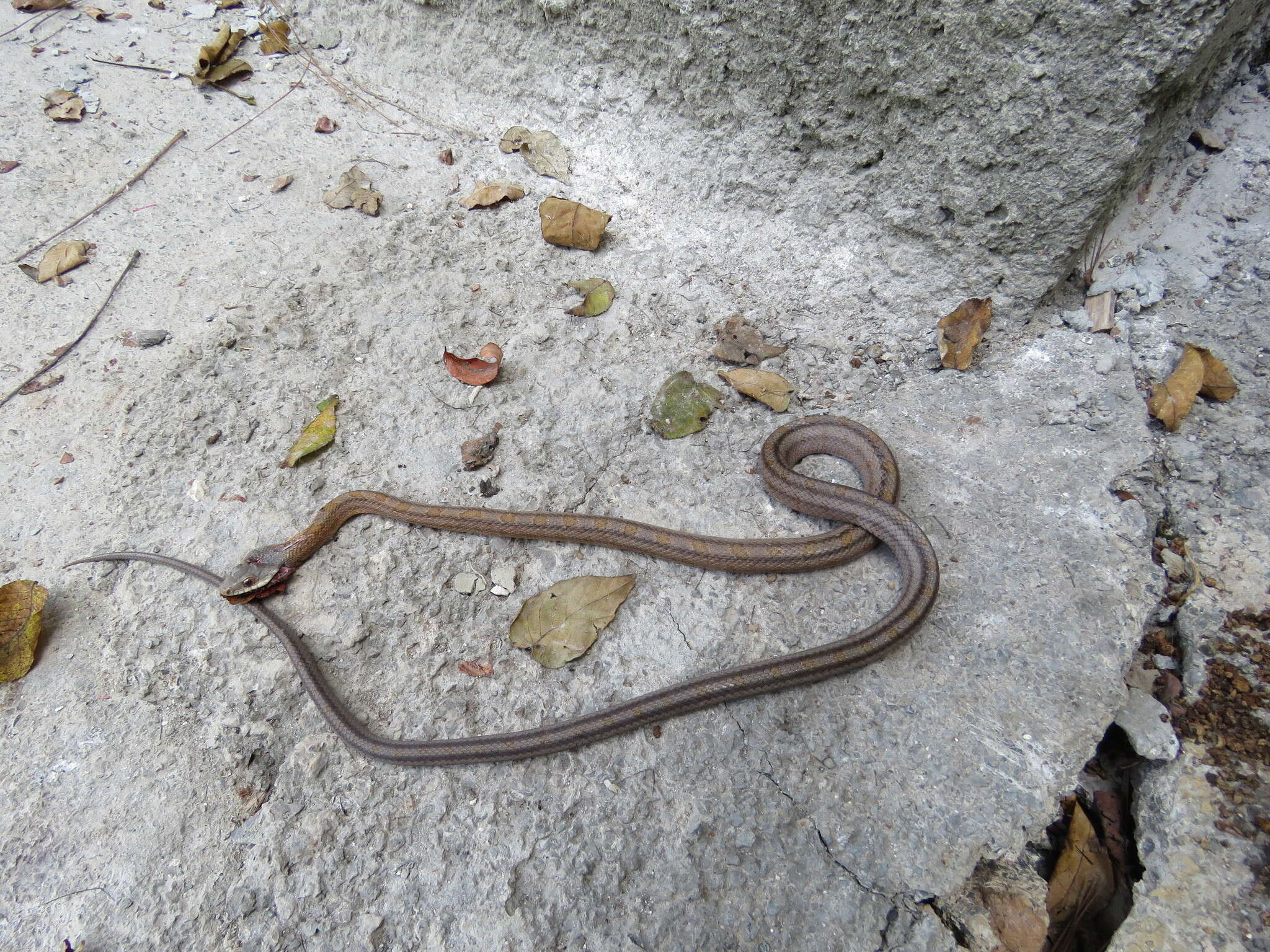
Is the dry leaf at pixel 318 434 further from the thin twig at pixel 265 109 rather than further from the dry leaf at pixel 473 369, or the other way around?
the thin twig at pixel 265 109

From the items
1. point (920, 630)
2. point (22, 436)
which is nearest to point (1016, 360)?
point (920, 630)

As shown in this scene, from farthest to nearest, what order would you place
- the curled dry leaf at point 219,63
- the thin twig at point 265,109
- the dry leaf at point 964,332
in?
1. the curled dry leaf at point 219,63
2. the thin twig at point 265,109
3. the dry leaf at point 964,332

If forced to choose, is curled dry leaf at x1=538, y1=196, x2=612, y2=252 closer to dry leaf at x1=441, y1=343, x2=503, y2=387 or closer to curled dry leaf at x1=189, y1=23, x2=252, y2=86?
dry leaf at x1=441, y1=343, x2=503, y2=387

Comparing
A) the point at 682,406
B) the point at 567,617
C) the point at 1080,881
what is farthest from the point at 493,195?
the point at 1080,881

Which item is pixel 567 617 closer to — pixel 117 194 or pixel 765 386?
pixel 765 386

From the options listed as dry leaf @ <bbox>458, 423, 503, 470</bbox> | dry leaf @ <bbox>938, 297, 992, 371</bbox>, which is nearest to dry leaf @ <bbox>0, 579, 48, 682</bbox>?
dry leaf @ <bbox>458, 423, 503, 470</bbox>

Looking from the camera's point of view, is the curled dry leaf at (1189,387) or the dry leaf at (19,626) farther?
the curled dry leaf at (1189,387)

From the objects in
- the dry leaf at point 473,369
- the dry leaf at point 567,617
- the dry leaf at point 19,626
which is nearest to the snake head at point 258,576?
the dry leaf at point 19,626
